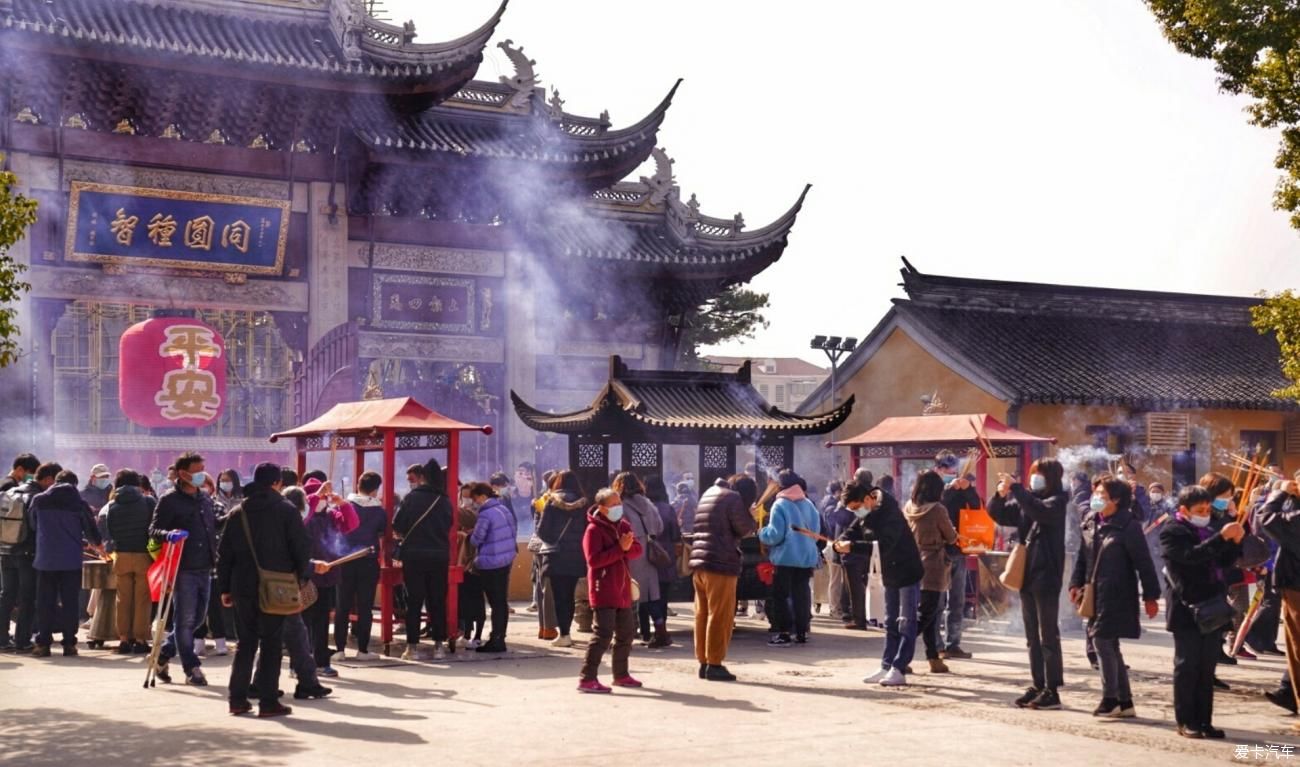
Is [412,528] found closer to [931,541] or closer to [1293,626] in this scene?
[931,541]

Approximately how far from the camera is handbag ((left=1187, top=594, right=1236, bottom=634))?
9828mm

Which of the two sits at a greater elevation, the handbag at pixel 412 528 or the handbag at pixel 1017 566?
the handbag at pixel 412 528

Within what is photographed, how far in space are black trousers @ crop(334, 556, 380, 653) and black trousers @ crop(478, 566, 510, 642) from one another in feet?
3.56

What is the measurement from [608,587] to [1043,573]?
330 centimetres

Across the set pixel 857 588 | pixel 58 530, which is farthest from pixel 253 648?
pixel 857 588

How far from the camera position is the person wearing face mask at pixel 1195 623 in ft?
32.4

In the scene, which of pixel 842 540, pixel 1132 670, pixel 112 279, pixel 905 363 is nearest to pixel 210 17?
pixel 112 279

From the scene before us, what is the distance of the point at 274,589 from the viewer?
10609mm

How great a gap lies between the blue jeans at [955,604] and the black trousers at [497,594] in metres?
4.30

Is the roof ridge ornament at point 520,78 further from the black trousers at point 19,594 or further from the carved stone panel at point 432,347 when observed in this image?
the black trousers at point 19,594

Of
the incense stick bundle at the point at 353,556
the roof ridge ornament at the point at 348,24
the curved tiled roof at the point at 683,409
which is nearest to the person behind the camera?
the incense stick bundle at the point at 353,556

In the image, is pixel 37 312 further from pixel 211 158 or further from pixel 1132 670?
pixel 1132 670

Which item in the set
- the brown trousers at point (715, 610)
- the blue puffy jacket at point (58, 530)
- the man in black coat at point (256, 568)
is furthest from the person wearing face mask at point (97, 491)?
the brown trousers at point (715, 610)

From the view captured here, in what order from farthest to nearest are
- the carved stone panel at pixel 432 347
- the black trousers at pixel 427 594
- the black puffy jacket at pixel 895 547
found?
the carved stone panel at pixel 432 347 → the black trousers at pixel 427 594 → the black puffy jacket at pixel 895 547
